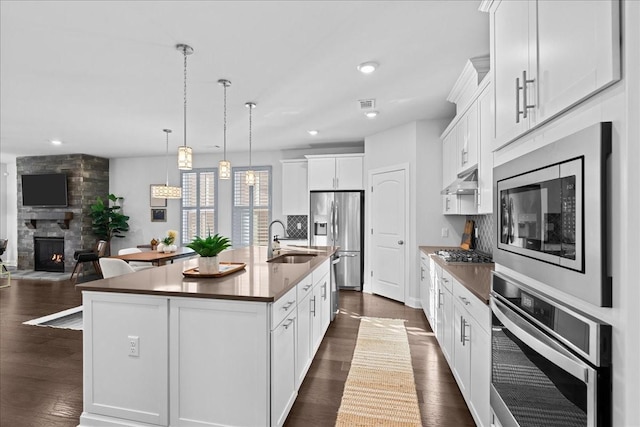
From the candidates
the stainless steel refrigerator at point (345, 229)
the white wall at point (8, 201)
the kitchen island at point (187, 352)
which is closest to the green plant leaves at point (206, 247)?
the kitchen island at point (187, 352)

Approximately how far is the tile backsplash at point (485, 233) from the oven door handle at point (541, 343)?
241 cm

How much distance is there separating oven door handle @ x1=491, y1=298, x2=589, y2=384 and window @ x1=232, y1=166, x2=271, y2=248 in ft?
19.4

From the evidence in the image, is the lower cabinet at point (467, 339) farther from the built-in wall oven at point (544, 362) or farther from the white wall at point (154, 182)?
the white wall at point (154, 182)

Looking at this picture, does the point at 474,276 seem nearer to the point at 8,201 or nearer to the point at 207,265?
the point at 207,265

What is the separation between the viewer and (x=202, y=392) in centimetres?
187

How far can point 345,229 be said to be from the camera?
19.2 ft

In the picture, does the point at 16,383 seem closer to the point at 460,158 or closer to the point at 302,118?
the point at 302,118

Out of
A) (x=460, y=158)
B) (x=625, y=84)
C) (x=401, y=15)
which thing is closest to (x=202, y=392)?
(x=625, y=84)

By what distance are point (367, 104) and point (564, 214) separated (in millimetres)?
3342

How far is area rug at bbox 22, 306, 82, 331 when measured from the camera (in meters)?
3.96

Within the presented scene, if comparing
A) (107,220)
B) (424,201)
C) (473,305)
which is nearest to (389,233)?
(424,201)

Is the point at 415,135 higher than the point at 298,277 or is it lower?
higher

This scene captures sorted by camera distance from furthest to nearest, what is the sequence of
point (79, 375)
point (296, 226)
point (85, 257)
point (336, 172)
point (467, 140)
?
point (296, 226), point (85, 257), point (336, 172), point (467, 140), point (79, 375)

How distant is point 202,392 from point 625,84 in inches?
85.1
